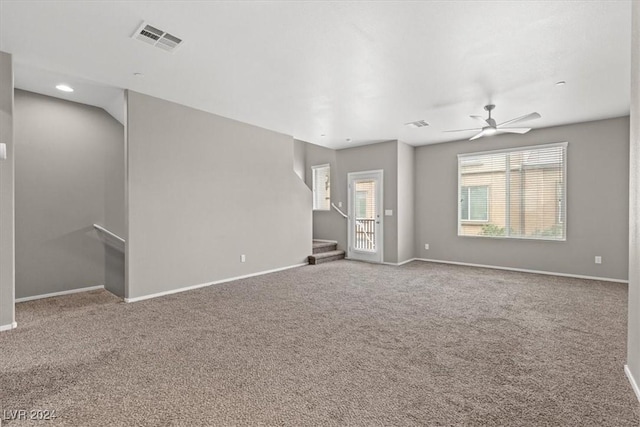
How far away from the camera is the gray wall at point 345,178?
6816 millimetres

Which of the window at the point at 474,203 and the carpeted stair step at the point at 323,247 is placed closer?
the window at the point at 474,203

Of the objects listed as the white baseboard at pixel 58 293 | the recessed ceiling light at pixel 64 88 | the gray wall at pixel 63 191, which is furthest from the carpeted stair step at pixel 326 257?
the recessed ceiling light at pixel 64 88

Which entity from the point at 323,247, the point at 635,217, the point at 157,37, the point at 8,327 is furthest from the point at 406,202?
the point at 8,327

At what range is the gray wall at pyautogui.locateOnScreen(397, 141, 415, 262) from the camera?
22.5ft

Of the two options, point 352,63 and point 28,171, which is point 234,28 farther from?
point 28,171

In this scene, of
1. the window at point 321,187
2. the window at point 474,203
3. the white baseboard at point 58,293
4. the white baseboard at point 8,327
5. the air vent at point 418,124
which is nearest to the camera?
the white baseboard at point 8,327

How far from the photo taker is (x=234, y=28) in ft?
8.79

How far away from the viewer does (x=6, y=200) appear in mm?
3113

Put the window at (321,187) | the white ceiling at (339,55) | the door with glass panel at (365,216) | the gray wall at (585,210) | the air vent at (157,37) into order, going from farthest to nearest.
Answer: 1. the window at (321,187)
2. the door with glass panel at (365,216)
3. the gray wall at (585,210)
4. the air vent at (157,37)
5. the white ceiling at (339,55)

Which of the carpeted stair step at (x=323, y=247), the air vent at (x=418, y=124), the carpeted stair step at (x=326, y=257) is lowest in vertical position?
the carpeted stair step at (x=326, y=257)

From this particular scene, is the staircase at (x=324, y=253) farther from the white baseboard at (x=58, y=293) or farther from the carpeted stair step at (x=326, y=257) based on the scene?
the white baseboard at (x=58, y=293)

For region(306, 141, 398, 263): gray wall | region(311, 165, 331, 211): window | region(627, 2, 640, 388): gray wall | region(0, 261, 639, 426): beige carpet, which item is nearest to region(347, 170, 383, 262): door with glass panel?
region(306, 141, 398, 263): gray wall

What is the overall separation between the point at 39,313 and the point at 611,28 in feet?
21.2

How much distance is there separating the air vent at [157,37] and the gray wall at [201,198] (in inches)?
59.2
